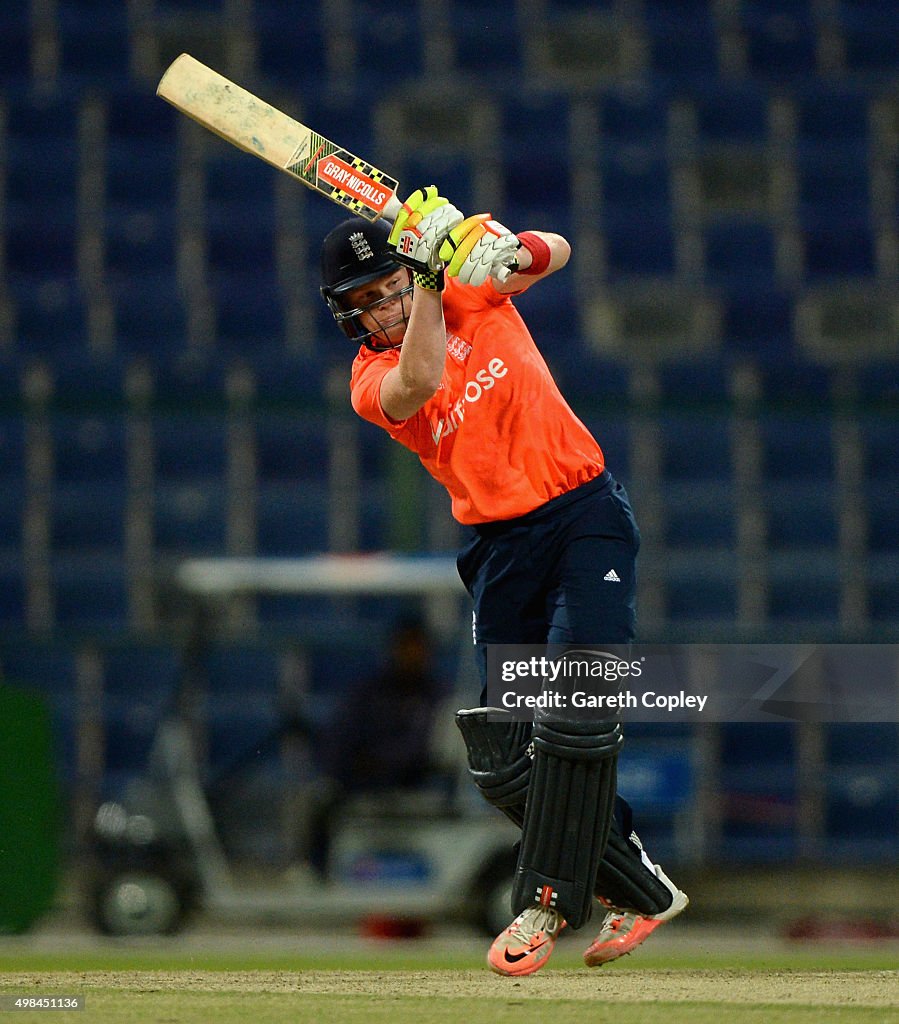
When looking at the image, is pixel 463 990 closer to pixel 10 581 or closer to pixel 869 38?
pixel 10 581

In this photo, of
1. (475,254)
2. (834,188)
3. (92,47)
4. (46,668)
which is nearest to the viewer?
(475,254)

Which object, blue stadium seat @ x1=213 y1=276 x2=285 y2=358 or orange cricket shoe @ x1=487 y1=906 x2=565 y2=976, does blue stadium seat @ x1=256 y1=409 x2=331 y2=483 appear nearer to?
blue stadium seat @ x1=213 y1=276 x2=285 y2=358

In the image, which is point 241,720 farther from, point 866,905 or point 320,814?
point 866,905

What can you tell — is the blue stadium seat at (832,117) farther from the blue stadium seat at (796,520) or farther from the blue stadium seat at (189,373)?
the blue stadium seat at (189,373)

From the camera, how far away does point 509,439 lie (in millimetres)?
3768

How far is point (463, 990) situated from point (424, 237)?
5.67ft

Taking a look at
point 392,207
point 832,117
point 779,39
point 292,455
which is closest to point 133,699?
point 292,455

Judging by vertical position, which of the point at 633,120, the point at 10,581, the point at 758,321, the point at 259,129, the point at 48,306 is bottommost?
the point at 10,581

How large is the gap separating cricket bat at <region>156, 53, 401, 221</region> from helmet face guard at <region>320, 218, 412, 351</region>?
10 cm

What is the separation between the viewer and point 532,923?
3.73 metres

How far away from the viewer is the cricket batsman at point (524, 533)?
12.1 ft

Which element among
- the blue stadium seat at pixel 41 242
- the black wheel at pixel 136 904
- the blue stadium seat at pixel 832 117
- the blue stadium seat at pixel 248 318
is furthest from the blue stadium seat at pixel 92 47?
the black wheel at pixel 136 904

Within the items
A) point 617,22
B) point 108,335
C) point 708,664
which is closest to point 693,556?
point 708,664

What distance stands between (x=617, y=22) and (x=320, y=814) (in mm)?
6254
